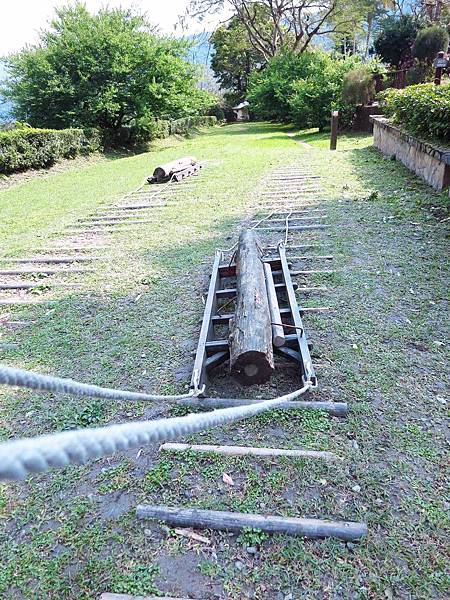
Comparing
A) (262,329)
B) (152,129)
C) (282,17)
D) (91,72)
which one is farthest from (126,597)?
(282,17)

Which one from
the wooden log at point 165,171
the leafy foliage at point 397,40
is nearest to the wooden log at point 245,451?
the wooden log at point 165,171

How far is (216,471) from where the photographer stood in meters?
2.06

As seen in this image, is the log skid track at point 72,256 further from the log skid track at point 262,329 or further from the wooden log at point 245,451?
the wooden log at point 245,451

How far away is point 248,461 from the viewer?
2096mm

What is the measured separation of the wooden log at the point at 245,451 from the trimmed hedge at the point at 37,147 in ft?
38.0

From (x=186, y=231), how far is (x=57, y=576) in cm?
472

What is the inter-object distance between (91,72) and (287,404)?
16877mm

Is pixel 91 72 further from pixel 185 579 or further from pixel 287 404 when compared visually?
pixel 185 579

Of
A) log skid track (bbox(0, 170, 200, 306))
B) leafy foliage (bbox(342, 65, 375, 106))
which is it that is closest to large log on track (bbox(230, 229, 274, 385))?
log skid track (bbox(0, 170, 200, 306))

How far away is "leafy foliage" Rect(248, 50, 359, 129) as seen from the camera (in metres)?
17.8

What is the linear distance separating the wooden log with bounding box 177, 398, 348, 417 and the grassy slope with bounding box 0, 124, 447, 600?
7cm

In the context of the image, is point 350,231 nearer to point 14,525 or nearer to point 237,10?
point 14,525

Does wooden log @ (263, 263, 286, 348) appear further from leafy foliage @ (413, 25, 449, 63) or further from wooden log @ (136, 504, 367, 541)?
leafy foliage @ (413, 25, 449, 63)

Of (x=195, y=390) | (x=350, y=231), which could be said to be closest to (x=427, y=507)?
(x=195, y=390)
